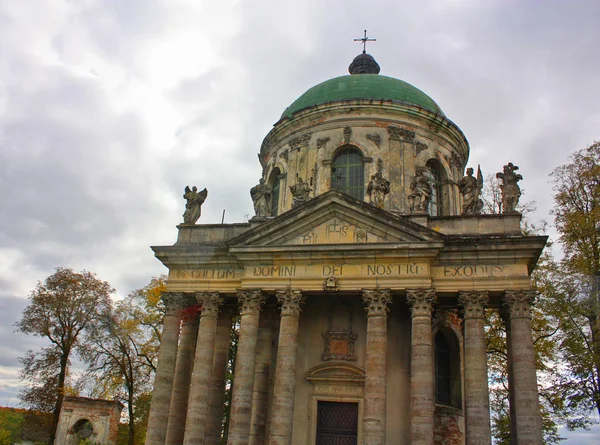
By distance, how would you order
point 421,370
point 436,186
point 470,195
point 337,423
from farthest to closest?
1. point 436,186
2. point 470,195
3. point 337,423
4. point 421,370

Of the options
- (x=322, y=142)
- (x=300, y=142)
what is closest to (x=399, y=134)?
(x=322, y=142)

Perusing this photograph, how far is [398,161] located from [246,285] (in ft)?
29.4

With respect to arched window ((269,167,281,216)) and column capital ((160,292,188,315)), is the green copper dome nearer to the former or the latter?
arched window ((269,167,281,216))

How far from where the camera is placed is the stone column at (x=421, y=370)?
1579cm

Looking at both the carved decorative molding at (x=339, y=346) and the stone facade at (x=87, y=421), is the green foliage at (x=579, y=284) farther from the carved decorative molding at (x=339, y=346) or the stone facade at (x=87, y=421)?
the stone facade at (x=87, y=421)

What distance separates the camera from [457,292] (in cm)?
1750

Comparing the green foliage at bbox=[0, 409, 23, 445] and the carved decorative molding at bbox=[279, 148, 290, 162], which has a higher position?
the carved decorative molding at bbox=[279, 148, 290, 162]

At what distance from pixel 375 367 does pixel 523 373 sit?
4.24 meters

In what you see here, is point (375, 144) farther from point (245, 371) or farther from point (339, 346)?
point (245, 371)

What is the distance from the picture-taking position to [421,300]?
1720 cm

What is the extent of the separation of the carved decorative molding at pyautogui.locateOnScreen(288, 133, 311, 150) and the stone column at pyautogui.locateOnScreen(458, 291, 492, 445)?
1072 centimetres

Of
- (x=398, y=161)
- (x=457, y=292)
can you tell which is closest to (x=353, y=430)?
(x=457, y=292)

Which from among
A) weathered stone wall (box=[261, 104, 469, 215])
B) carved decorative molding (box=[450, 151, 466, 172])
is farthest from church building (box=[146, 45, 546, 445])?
carved decorative molding (box=[450, 151, 466, 172])

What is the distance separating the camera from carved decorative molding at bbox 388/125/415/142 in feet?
78.4
